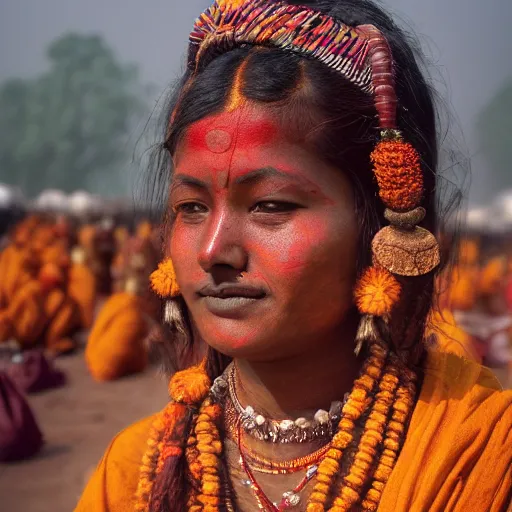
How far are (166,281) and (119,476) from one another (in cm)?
56

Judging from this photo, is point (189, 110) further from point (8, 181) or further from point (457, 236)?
point (8, 181)

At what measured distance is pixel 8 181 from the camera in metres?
51.3

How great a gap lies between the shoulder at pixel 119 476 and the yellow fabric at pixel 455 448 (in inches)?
1.5

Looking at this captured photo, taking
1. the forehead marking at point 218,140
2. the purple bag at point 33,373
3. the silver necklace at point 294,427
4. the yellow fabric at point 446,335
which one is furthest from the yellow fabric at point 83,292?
the forehead marking at point 218,140

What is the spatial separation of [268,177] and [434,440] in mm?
745

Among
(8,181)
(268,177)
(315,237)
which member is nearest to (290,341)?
(315,237)

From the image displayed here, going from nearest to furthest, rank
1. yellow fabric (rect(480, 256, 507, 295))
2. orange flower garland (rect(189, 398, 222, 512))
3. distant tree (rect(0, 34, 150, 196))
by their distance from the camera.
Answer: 1. orange flower garland (rect(189, 398, 222, 512))
2. yellow fabric (rect(480, 256, 507, 295))
3. distant tree (rect(0, 34, 150, 196))

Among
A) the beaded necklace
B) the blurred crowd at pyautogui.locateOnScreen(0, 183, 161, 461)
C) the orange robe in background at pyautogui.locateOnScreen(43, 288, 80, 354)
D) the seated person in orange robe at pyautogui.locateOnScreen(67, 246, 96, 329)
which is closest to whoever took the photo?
the beaded necklace

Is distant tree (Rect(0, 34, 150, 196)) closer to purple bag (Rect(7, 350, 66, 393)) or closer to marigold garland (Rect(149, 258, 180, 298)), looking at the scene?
purple bag (Rect(7, 350, 66, 393))

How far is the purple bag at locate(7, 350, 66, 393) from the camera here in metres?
8.09

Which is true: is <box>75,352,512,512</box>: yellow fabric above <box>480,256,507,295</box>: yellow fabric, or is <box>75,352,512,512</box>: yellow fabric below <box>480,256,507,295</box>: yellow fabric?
above

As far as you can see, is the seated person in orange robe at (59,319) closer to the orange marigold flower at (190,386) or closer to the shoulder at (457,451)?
the orange marigold flower at (190,386)

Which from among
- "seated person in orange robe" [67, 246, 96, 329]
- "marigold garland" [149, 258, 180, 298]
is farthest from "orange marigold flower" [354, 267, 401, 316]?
"seated person in orange robe" [67, 246, 96, 329]

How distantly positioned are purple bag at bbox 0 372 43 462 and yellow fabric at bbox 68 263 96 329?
5.36 metres
